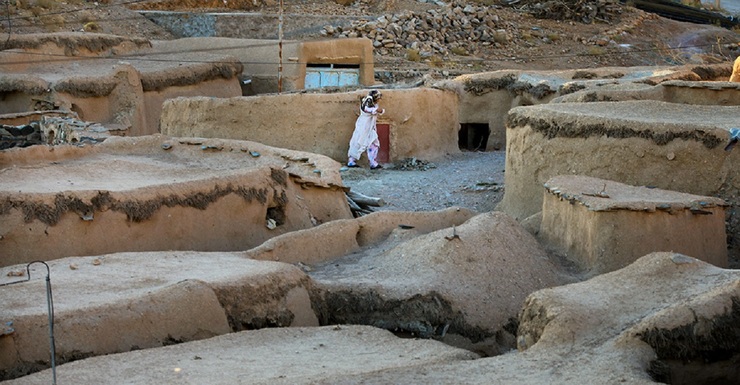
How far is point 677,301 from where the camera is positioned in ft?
28.6

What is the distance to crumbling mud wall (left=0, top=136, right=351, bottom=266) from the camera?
1138 centimetres

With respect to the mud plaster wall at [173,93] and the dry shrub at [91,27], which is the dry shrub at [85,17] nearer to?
the dry shrub at [91,27]

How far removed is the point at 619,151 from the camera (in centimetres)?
1340

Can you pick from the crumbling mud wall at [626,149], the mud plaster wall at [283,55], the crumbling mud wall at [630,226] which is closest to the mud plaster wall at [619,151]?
the crumbling mud wall at [626,149]

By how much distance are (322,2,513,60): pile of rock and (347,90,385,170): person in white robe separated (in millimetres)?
10848

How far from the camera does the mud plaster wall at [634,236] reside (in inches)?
454

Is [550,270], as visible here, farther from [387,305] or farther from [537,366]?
[537,366]

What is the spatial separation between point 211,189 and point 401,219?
2066 millimetres

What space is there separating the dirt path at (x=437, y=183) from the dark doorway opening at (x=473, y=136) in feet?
5.48

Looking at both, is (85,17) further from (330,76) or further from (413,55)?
→ (413,55)

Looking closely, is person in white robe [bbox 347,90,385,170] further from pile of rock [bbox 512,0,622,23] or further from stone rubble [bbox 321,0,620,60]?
pile of rock [bbox 512,0,622,23]

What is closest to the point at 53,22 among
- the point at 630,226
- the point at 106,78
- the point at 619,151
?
the point at 106,78

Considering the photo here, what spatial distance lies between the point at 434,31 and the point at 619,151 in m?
18.5

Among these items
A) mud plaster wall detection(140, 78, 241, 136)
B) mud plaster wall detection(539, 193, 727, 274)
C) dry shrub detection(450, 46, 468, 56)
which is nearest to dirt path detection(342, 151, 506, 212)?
mud plaster wall detection(539, 193, 727, 274)
